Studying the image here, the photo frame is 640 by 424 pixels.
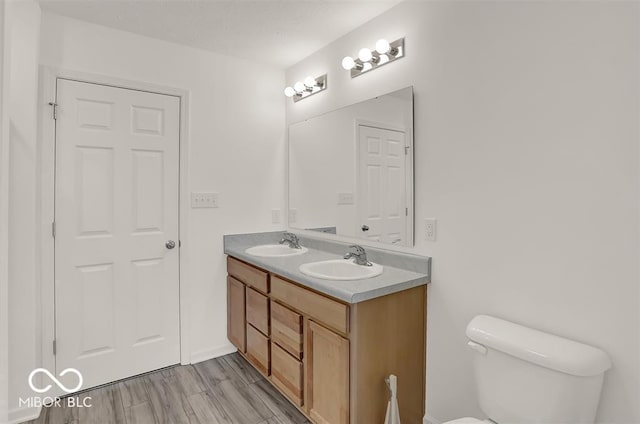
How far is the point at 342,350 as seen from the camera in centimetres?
154

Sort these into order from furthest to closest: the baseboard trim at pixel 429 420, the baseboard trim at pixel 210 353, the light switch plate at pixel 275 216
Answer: the light switch plate at pixel 275 216 → the baseboard trim at pixel 210 353 → the baseboard trim at pixel 429 420

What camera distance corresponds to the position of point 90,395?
6.98 feet

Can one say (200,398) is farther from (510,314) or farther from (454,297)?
(510,314)

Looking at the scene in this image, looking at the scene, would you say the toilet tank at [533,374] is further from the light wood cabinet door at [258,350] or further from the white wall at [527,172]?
the light wood cabinet door at [258,350]

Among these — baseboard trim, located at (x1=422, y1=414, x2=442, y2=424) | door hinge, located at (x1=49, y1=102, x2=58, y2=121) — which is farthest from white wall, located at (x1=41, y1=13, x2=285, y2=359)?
baseboard trim, located at (x1=422, y1=414, x2=442, y2=424)

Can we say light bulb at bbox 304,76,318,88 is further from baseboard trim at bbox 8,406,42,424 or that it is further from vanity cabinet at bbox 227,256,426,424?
baseboard trim at bbox 8,406,42,424

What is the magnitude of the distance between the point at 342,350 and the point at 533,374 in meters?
0.73

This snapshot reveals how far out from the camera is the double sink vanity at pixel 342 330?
1521mm

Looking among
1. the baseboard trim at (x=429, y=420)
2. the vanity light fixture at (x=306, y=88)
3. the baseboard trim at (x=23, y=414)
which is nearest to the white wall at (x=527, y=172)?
the baseboard trim at (x=429, y=420)

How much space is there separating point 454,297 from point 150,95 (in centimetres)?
228

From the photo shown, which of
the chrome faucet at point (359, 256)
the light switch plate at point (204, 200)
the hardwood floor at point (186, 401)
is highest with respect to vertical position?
the light switch plate at point (204, 200)

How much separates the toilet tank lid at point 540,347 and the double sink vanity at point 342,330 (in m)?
0.38

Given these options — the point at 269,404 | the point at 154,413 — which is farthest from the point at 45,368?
the point at 269,404

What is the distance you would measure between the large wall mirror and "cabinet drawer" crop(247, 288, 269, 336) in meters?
0.66
